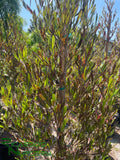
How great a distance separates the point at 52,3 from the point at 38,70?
802mm

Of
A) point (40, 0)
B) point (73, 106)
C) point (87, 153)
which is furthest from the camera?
point (87, 153)

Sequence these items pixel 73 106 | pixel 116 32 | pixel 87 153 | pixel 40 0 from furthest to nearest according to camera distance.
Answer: pixel 116 32
pixel 87 153
pixel 73 106
pixel 40 0

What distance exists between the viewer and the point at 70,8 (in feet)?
5.10

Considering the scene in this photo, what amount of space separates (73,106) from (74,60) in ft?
1.88

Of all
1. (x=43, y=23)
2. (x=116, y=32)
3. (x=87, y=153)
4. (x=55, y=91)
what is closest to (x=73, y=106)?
(x=55, y=91)

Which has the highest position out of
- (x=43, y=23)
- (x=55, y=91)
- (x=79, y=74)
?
(x=43, y=23)

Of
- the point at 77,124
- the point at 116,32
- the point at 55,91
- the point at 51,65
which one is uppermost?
the point at 116,32

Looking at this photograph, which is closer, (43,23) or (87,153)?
(43,23)

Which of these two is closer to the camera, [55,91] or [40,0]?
[40,0]

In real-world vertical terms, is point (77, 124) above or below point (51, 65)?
below

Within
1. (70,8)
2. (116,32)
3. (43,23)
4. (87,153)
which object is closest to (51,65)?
(43,23)

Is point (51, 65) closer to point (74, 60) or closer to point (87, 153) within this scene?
point (74, 60)

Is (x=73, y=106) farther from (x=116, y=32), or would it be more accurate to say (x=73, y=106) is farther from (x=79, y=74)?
(x=116, y=32)

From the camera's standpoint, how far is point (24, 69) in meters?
1.61
